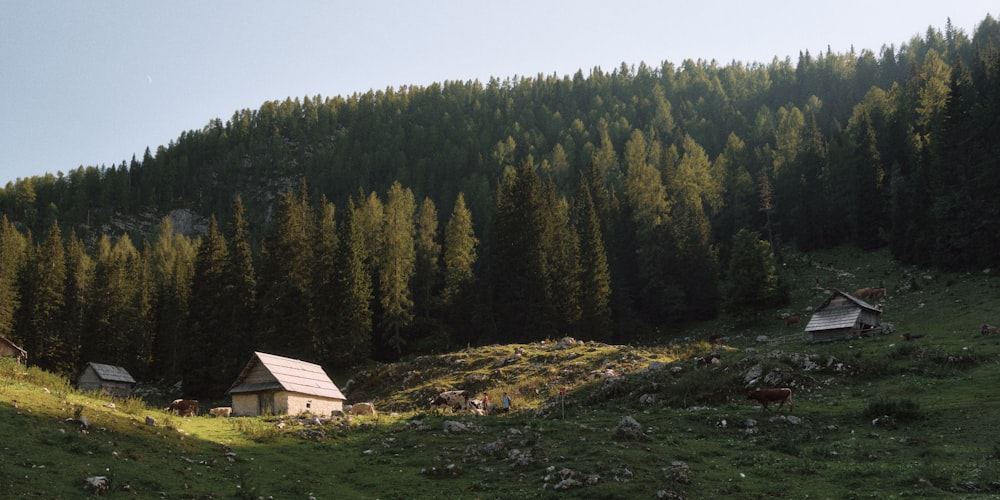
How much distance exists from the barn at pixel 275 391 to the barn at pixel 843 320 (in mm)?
37626

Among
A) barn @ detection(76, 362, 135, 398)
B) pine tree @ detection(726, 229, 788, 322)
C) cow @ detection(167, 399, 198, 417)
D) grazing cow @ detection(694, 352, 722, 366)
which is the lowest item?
barn @ detection(76, 362, 135, 398)

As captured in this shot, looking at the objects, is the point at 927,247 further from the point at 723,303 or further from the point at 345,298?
the point at 345,298

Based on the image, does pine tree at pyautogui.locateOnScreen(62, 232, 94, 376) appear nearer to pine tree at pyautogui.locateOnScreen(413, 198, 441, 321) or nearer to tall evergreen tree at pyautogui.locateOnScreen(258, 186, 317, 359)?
tall evergreen tree at pyautogui.locateOnScreen(258, 186, 317, 359)

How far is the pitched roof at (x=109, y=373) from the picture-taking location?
228ft

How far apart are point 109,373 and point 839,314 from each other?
68.6m

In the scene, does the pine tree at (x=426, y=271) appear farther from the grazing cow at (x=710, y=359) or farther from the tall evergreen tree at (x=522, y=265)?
the grazing cow at (x=710, y=359)

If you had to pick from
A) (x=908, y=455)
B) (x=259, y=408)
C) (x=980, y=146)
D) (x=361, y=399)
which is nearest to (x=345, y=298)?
(x=361, y=399)

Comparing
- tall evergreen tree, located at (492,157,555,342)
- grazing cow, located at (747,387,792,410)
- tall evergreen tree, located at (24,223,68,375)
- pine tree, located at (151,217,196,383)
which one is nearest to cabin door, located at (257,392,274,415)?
grazing cow, located at (747,387,792,410)

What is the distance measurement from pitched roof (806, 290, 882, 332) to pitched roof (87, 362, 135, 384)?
65534 mm

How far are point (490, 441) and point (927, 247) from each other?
230ft

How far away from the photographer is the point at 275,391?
43875 millimetres

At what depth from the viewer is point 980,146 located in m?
78.1

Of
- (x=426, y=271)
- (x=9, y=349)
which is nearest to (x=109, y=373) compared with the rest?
(x=9, y=349)

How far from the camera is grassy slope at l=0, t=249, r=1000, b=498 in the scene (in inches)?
827
